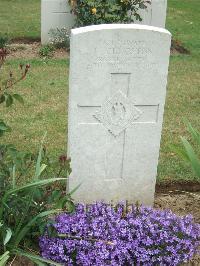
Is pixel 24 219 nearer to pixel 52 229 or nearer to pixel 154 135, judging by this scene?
pixel 52 229

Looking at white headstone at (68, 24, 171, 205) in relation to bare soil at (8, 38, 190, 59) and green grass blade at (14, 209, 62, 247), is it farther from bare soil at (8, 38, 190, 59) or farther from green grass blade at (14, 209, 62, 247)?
bare soil at (8, 38, 190, 59)

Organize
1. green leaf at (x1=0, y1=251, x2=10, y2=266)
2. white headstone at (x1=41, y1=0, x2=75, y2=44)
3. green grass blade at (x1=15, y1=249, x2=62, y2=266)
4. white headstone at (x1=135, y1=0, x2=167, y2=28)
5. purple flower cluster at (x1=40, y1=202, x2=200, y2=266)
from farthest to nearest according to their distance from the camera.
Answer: white headstone at (x1=135, y1=0, x2=167, y2=28) → white headstone at (x1=41, y1=0, x2=75, y2=44) → purple flower cluster at (x1=40, y1=202, x2=200, y2=266) → green grass blade at (x1=15, y1=249, x2=62, y2=266) → green leaf at (x1=0, y1=251, x2=10, y2=266)

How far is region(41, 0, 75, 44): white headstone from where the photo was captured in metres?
8.62

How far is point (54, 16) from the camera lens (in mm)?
8766

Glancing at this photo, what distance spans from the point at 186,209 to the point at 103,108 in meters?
1.13

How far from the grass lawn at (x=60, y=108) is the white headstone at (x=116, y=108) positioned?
738mm

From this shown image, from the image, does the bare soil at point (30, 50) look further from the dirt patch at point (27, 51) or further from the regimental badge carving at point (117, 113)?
the regimental badge carving at point (117, 113)

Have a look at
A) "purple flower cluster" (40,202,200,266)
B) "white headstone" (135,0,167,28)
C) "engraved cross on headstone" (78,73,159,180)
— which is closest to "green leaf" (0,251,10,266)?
"purple flower cluster" (40,202,200,266)

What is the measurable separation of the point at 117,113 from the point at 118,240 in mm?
872

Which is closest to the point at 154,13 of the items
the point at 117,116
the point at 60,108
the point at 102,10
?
the point at 102,10

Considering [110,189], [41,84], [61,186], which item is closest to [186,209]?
[110,189]

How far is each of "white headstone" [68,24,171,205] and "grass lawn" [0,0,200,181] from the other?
2.42 ft

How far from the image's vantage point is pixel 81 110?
137 inches

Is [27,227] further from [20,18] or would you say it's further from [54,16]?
[20,18]
